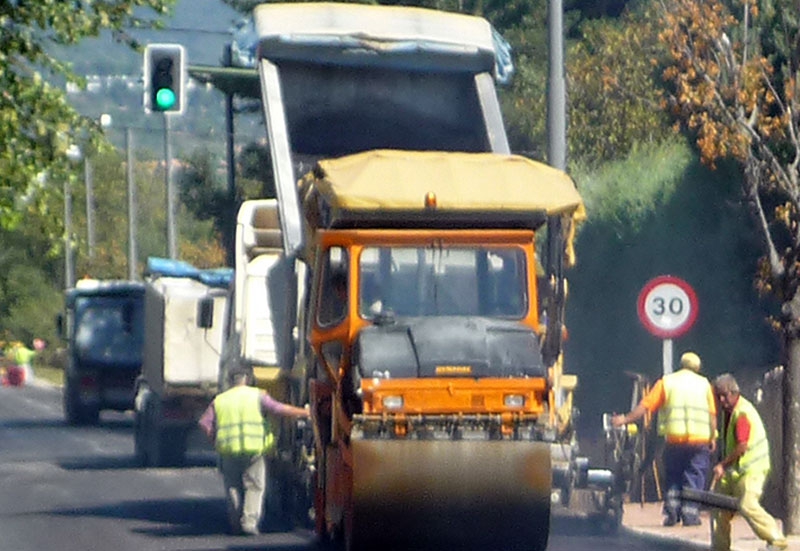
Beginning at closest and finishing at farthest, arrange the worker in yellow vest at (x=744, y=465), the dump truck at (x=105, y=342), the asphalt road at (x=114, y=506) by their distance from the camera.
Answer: the worker in yellow vest at (x=744, y=465), the asphalt road at (x=114, y=506), the dump truck at (x=105, y=342)

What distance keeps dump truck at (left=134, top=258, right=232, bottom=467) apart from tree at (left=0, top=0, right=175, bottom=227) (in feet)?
9.69

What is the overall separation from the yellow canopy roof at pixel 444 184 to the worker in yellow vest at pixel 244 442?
2.58 metres

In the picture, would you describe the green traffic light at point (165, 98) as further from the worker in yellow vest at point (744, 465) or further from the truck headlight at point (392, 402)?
the worker in yellow vest at point (744, 465)

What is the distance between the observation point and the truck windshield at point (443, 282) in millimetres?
15695

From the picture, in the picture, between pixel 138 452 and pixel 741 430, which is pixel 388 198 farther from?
pixel 138 452

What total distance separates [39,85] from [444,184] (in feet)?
27.5

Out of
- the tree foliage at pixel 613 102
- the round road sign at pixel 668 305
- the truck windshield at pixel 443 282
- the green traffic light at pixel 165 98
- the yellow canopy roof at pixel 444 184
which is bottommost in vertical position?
the round road sign at pixel 668 305

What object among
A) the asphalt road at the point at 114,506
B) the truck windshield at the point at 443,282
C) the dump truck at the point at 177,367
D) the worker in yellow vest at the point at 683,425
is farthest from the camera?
the dump truck at the point at 177,367

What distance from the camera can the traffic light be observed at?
65.5 ft

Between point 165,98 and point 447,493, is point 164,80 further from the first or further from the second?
point 447,493

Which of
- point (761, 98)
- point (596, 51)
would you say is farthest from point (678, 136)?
point (596, 51)

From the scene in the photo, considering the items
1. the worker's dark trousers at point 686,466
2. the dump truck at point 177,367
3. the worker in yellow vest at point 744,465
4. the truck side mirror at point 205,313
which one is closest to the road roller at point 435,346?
the worker in yellow vest at point 744,465

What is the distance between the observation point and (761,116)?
22547 millimetres

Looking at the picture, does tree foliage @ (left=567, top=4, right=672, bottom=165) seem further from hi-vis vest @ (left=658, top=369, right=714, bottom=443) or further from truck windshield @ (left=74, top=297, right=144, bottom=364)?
hi-vis vest @ (left=658, top=369, right=714, bottom=443)
